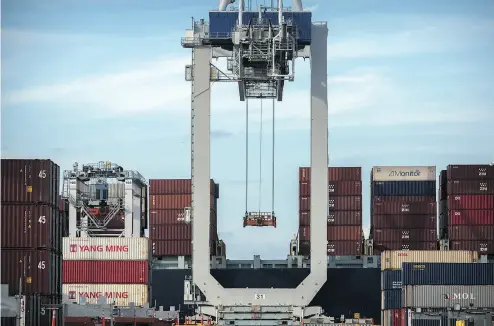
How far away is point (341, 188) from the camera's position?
10875 centimetres

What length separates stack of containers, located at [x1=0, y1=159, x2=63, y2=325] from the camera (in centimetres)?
7812

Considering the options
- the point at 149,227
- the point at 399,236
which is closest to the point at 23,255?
the point at 149,227

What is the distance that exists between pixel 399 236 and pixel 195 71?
27617 mm

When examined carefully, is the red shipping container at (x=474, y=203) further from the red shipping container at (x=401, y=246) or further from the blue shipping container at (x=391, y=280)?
the blue shipping container at (x=391, y=280)

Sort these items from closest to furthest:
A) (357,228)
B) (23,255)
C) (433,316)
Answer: (23,255) → (433,316) → (357,228)

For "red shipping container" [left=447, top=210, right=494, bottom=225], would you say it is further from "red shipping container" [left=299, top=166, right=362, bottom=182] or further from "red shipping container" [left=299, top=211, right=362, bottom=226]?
"red shipping container" [left=299, top=166, right=362, bottom=182]

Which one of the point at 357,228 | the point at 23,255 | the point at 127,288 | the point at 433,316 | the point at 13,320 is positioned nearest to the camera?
the point at 13,320

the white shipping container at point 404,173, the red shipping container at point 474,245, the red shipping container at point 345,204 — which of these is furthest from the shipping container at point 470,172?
the red shipping container at point 345,204

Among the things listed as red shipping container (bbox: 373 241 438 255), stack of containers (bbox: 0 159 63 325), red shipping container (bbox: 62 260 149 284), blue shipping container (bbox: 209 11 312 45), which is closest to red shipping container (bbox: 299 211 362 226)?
red shipping container (bbox: 373 241 438 255)

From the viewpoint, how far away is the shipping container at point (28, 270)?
7769cm

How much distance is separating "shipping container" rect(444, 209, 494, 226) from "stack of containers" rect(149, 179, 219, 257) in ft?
59.6

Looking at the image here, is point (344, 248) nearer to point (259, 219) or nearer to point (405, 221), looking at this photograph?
point (405, 221)

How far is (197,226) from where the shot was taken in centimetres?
8819

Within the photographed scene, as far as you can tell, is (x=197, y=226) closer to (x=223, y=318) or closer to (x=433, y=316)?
(x=223, y=318)
